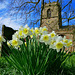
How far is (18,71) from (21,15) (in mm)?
2813

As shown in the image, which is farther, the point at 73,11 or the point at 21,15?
the point at 21,15

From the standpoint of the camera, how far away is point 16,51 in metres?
1.99

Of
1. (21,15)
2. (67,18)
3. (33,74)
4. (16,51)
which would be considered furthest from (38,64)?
(21,15)

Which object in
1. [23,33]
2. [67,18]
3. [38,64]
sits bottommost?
[38,64]

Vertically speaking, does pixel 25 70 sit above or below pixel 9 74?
above

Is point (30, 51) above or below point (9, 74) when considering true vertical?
above

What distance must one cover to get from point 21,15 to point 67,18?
1857 millimetres

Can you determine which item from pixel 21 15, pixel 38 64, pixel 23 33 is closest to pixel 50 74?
pixel 38 64

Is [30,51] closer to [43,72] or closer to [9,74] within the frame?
[43,72]

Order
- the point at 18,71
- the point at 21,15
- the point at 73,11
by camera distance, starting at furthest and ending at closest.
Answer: the point at 21,15 → the point at 73,11 → the point at 18,71

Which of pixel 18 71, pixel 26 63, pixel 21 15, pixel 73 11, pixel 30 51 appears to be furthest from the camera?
pixel 21 15

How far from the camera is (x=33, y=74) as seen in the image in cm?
168

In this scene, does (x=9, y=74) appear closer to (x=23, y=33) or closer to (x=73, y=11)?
(x=23, y=33)

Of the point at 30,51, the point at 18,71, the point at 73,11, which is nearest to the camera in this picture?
the point at 30,51
